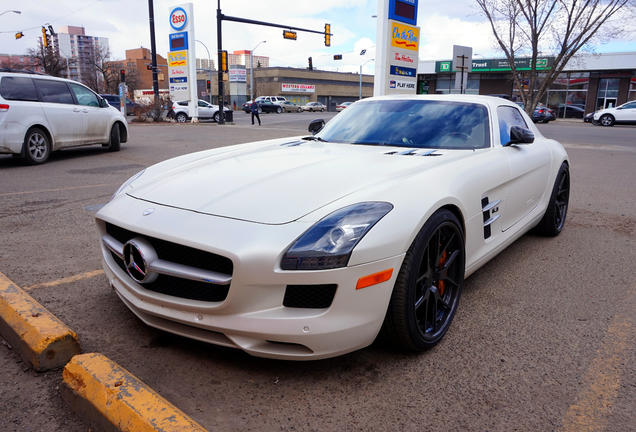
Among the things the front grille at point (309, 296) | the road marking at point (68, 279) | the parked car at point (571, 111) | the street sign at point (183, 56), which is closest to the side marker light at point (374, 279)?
the front grille at point (309, 296)

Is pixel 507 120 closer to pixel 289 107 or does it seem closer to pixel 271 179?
pixel 271 179

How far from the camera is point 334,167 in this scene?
9.44 ft

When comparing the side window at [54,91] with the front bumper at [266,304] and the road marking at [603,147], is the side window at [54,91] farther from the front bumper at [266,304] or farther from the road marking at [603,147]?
the road marking at [603,147]

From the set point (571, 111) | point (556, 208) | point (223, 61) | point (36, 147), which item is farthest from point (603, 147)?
point (571, 111)

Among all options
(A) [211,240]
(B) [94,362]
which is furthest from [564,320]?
(B) [94,362]

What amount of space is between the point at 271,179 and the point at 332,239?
71 cm

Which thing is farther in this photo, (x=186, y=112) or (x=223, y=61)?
(x=186, y=112)

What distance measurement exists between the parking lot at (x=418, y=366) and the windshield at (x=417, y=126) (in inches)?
41.2

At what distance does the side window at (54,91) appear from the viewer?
30.0 ft

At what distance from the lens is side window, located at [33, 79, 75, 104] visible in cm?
915

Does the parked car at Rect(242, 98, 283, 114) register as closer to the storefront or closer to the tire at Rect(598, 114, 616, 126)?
the storefront

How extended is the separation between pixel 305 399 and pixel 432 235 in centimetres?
98

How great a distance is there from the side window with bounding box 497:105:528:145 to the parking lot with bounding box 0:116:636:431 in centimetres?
102

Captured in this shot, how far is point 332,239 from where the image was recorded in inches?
83.7
